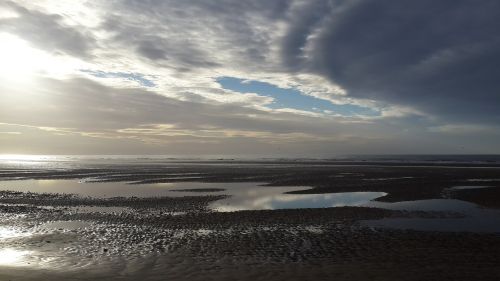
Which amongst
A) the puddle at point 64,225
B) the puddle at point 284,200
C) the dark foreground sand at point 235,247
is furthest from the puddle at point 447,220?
the puddle at point 64,225

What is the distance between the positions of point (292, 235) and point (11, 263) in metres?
A: 11.7

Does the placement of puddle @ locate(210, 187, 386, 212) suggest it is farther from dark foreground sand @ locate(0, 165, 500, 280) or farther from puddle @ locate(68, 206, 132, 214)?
puddle @ locate(68, 206, 132, 214)

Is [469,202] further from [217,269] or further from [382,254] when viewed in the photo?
[217,269]

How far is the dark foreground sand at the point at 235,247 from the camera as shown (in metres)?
12.5

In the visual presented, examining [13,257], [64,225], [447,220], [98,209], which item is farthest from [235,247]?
[98,209]

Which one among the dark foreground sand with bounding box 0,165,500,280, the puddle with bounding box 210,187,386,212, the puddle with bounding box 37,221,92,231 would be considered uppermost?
the puddle with bounding box 210,187,386,212

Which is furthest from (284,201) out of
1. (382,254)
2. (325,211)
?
(382,254)

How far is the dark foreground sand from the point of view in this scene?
1253cm

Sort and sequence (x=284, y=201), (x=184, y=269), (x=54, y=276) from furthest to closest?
1. (x=284, y=201)
2. (x=184, y=269)
3. (x=54, y=276)

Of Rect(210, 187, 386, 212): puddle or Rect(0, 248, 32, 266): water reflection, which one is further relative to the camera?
Rect(210, 187, 386, 212): puddle

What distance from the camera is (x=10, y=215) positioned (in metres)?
24.1

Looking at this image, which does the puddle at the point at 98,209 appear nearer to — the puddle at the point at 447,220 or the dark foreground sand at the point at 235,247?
the dark foreground sand at the point at 235,247

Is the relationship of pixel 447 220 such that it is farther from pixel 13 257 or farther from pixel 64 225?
pixel 64 225

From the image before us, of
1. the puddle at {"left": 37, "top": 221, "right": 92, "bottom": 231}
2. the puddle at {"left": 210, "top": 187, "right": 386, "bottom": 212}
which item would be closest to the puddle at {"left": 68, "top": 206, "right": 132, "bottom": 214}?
the puddle at {"left": 37, "top": 221, "right": 92, "bottom": 231}
